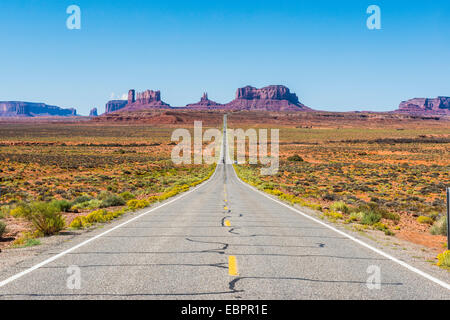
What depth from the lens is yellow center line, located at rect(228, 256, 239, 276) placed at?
603 cm

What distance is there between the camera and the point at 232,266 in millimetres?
6480

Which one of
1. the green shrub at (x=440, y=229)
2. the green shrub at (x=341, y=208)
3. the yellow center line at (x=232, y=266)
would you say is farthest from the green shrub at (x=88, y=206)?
the green shrub at (x=440, y=229)

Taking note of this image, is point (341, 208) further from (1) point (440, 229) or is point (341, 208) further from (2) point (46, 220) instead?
(2) point (46, 220)

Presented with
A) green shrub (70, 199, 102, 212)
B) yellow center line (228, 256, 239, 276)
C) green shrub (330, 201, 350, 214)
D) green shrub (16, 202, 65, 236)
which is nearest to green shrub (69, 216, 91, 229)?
green shrub (16, 202, 65, 236)

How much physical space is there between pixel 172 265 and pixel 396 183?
33355 mm

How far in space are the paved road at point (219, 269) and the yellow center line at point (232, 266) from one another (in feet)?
0.06

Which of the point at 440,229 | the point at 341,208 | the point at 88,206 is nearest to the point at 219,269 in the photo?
the point at 440,229

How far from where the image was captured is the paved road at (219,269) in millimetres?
5090

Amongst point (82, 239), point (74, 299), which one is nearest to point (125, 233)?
point (82, 239)

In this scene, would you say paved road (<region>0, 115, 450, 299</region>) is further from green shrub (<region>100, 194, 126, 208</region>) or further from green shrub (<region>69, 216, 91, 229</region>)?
green shrub (<region>100, 194, 126, 208</region>)

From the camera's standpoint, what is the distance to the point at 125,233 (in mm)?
9969

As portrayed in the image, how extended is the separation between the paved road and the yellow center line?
0.06 ft

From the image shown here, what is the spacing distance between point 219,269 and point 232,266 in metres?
0.30
